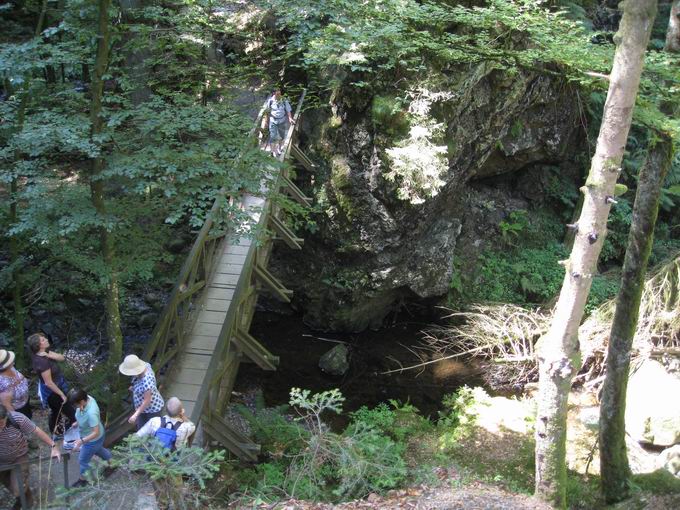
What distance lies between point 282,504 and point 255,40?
12.3 metres

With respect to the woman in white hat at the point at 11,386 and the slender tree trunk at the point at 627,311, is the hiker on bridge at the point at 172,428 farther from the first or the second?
the slender tree trunk at the point at 627,311

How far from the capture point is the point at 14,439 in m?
5.43

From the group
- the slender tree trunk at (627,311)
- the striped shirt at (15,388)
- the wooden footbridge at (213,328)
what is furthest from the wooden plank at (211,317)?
the slender tree trunk at (627,311)

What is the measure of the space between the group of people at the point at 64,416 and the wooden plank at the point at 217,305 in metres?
2.81

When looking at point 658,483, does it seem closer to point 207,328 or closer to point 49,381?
point 207,328

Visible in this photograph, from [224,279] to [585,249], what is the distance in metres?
6.12

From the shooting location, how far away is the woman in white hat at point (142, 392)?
6.30m

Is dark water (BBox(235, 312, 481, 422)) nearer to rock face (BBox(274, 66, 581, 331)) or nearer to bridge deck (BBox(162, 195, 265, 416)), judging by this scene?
rock face (BBox(274, 66, 581, 331))

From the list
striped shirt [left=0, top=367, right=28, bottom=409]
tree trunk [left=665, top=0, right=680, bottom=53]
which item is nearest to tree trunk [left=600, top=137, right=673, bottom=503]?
tree trunk [left=665, top=0, right=680, bottom=53]

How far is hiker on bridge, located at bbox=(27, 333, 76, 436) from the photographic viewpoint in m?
6.48

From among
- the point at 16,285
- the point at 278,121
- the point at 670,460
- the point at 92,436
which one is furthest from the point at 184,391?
the point at 670,460

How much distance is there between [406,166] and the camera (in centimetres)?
1233

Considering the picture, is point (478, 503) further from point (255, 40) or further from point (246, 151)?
point (255, 40)

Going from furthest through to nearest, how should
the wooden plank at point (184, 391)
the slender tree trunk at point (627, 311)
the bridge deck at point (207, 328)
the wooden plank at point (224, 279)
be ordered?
the wooden plank at point (224, 279) → the bridge deck at point (207, 328) → the wooden plank at point (184, 391) → the slender tree trunk at point (627, 311)
